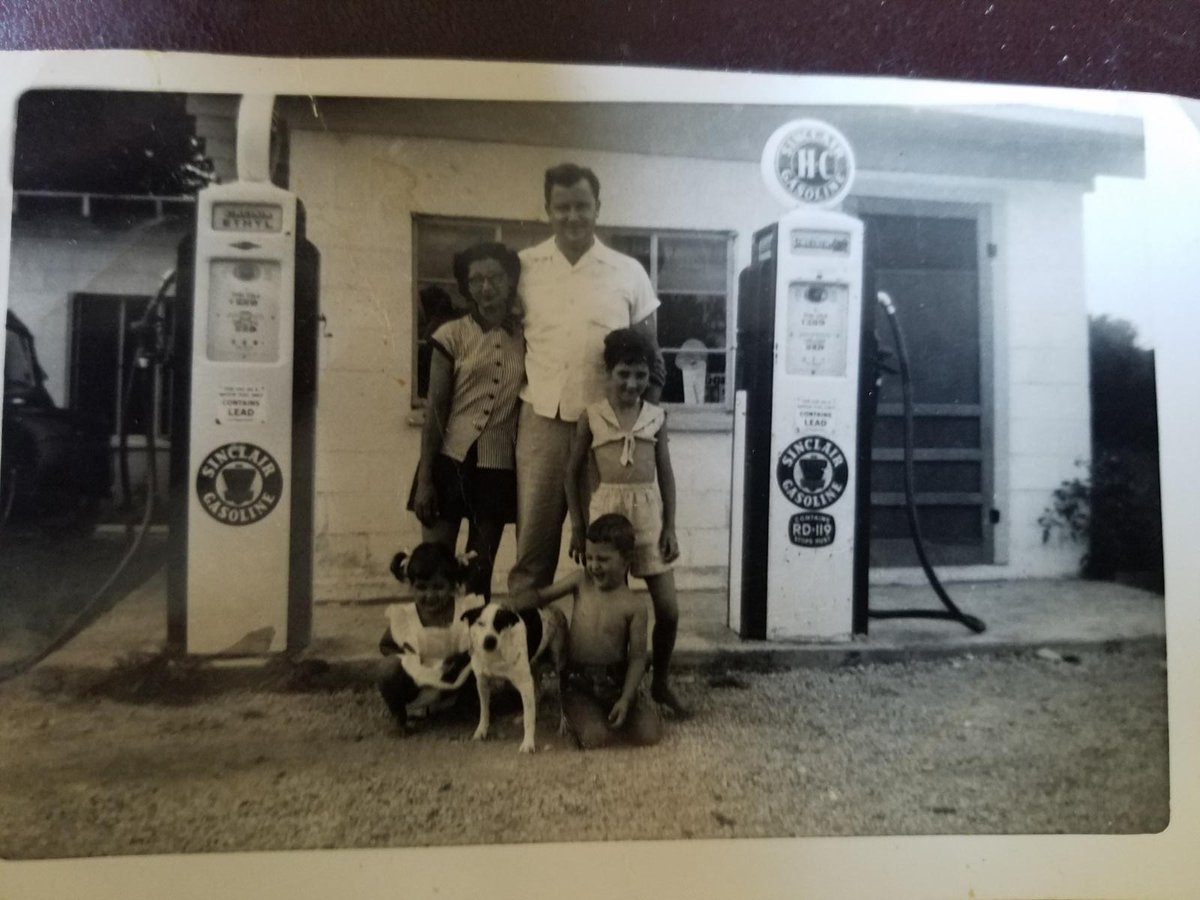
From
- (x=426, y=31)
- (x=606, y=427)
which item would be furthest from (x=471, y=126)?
(x=606, y=427)

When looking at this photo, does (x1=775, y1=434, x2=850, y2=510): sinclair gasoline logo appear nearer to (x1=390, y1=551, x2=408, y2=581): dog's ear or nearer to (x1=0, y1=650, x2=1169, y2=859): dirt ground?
(x1=0, y1=650, x2=1169, y2=859): dirt ground

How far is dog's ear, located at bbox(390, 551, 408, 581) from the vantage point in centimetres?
63

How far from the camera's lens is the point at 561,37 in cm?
66

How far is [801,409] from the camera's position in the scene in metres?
0.67

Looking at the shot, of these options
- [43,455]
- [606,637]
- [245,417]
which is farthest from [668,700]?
[43,455]

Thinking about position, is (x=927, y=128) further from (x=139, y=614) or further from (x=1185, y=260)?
(x=139, y=614)

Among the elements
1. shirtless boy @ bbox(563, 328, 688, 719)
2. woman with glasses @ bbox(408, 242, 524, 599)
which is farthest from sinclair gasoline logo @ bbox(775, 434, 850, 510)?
woman with glasses @ bbox(408, 242, 524, 599)

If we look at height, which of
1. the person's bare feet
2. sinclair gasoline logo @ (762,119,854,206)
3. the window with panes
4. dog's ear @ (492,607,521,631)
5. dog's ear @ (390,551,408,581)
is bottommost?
the person's bare feet

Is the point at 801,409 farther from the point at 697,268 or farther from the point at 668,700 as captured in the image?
the point at 668,700

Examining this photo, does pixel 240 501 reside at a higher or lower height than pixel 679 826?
higher

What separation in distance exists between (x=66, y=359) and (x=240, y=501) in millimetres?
170

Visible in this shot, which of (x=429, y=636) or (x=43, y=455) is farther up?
(x=43, y=455)

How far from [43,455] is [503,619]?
37 cm

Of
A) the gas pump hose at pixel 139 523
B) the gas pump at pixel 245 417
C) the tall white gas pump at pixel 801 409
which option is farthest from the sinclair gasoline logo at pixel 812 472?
the gas pump hose at pixel 139 523
